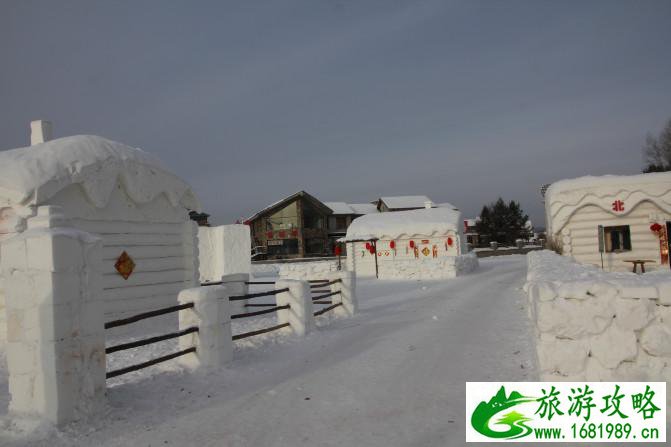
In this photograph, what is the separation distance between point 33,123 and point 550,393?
1217 cm

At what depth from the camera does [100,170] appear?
992cm

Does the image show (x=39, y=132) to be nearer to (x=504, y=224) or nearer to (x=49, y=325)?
(x=49, y=325)

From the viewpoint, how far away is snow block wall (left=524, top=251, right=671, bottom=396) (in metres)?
4.46

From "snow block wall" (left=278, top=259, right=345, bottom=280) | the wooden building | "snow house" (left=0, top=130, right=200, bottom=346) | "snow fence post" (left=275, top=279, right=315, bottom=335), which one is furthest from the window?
the wooden building

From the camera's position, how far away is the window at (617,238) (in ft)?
52.4

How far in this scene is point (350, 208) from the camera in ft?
172

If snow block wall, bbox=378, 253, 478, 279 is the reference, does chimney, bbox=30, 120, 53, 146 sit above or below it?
above

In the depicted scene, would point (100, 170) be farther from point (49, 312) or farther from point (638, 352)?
point (638, 352)

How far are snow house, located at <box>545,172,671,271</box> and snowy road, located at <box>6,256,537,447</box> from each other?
Result: 8415 mm

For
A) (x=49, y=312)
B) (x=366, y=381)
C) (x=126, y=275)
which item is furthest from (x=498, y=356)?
(x=126, y=275)

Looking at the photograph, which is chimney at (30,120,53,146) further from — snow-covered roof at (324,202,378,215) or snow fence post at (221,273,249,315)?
snow-covered roof at (324,202,378,215)

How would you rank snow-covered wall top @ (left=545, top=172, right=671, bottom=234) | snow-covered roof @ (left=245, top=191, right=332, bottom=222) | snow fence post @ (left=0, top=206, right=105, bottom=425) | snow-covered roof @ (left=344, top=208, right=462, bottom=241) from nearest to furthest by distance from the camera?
1. snow fence post @ (left=0, top=206, right=105, bottom=425)
2. snow-covered wall top @ (left=545, top=172, right=671, bottom=234)
3. snow-covered roof @ (left=344, top=208, right=462, bottom=241)
4. snow-covered roof @ (left=245, top=191, right=332, bottom=222)

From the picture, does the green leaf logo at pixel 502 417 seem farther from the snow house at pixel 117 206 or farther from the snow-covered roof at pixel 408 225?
the snow-covered roof at pixel 408 225

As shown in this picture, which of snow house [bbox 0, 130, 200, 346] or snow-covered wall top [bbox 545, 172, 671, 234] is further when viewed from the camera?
snow-covered wall top [bbox 545, 172, 671, 234]
